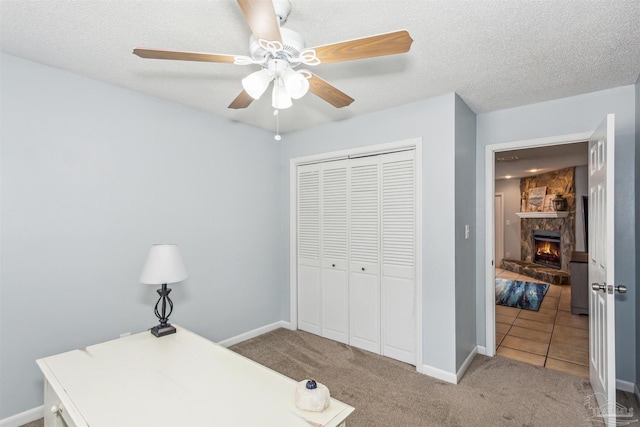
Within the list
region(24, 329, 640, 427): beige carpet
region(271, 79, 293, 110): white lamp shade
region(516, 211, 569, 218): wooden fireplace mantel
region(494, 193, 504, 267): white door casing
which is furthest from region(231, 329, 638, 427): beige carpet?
region(494, 193, 504, 267): white door casing

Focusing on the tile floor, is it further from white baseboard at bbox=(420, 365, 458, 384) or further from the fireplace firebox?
the fireplace firebox

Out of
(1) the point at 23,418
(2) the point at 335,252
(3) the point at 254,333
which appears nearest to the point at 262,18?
(2) the point at 335,252

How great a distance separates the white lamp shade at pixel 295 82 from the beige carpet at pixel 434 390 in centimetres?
211

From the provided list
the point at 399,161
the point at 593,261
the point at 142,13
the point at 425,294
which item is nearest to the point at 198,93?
the point at 142,13

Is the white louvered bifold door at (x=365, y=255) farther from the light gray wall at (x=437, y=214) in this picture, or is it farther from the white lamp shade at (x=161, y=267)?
the white lamp shade at (x=161, y=267)

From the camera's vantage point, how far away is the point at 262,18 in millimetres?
1161

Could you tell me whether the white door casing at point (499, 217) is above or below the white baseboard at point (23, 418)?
above

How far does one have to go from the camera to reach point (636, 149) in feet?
8.02

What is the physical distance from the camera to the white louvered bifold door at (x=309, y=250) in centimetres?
363

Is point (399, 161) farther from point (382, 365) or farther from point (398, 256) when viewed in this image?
point (382, 365)

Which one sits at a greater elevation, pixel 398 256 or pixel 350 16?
pixel 350 16

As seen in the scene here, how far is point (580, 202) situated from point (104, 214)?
7.94 meters

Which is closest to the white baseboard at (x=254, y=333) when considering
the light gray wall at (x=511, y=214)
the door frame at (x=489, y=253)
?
the door frame at (x=489, y=253)

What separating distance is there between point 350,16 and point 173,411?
199 cm
